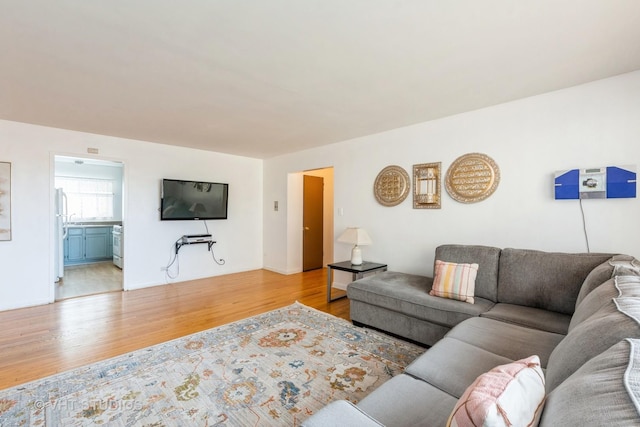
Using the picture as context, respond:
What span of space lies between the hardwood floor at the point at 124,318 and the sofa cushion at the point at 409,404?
2.05 meters

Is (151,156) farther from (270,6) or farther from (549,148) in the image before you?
(549,148)

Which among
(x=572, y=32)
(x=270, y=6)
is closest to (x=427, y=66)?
(x=572, y=32)

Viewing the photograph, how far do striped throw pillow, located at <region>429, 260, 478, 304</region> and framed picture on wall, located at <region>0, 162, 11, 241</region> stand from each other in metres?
5.09

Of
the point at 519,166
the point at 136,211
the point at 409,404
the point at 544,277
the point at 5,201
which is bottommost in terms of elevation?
the point at 409,404

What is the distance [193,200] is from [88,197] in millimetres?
3766

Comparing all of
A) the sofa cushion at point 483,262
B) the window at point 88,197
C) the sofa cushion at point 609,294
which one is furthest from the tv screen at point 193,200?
the sofa cushion at point 609,294

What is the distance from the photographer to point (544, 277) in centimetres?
233

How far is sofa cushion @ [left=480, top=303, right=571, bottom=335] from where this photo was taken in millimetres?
1946

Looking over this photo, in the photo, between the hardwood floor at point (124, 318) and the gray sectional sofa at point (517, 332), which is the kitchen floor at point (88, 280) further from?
the gray sectional sofa at point (517, 332)

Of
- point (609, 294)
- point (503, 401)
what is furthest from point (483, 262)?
point (503, 401)

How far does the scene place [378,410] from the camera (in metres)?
1.17

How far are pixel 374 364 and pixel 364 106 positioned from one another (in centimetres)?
246

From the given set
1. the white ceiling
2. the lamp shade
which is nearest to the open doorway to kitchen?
the white ceiling

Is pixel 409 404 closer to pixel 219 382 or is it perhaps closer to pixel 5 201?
pixel 219 382
